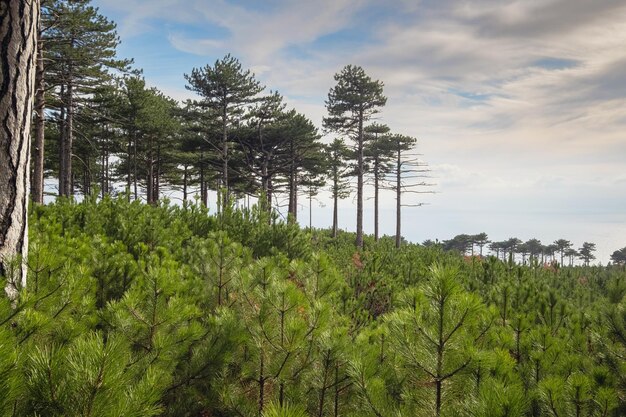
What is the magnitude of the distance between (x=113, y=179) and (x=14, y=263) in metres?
38.6

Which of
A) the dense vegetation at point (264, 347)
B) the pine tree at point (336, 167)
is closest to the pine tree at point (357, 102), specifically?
the pine tree at point (336, 167)

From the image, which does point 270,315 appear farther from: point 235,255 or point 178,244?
point 178,244

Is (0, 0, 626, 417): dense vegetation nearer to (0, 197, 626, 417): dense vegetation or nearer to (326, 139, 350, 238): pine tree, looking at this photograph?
(0, 197, 626, 417): dense vegetation

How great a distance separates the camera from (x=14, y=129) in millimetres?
2135

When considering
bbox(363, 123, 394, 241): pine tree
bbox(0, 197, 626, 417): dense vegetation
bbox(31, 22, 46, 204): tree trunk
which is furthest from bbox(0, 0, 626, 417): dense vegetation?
bbox(363, 123, 394, 241): pine tree

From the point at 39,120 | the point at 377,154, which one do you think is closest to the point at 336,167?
the point at 377,154

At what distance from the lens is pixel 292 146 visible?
25562 millimetres

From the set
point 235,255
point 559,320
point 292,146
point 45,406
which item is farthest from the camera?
point 292,146

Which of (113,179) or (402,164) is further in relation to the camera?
(113,179)

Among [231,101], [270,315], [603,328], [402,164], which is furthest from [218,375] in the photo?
[402,164]

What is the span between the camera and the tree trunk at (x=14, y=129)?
2.08 m

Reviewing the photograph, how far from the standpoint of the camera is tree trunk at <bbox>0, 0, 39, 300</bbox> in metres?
2.08

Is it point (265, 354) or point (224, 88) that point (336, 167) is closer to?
point (224, 88)

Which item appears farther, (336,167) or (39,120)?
(336,167)
